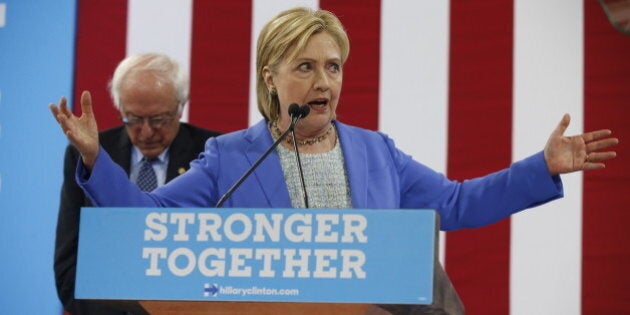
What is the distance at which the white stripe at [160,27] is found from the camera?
378 centimetres

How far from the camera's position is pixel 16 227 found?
369cm

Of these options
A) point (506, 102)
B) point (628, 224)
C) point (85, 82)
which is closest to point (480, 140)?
point (506, 102)

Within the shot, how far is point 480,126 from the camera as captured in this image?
3639 mm

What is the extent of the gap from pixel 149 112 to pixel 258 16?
2.56 ft

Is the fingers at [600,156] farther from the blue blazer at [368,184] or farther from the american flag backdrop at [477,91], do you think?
the american flag backdrop at [477,91]

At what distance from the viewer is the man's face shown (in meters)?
3.11

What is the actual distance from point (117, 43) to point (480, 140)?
1.28 metres

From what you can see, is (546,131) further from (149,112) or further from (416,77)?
(149,112)

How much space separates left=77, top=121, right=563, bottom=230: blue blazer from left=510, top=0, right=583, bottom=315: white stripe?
1.24 meters

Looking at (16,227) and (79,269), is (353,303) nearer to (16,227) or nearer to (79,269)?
(79,269)

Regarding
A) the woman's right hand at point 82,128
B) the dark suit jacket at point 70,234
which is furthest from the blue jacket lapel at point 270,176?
the dark suit jacket at point 70,234

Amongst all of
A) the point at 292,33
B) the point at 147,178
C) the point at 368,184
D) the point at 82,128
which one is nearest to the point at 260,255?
the point at 82,128

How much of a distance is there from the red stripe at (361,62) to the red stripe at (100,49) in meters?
0.71

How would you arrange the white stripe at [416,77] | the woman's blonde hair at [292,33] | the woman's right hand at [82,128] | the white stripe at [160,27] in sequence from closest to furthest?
1. the woman's right hand at [82,128]
2. the woman's blonde hair at [292,33]
3. the white stripe at [416,77]
4. the white stripe at [160,27]
